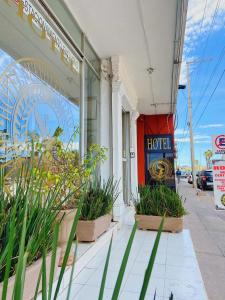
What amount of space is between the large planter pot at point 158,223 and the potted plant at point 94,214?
2.48ft

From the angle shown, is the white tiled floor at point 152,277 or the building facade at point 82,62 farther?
the building facade at point 82,62

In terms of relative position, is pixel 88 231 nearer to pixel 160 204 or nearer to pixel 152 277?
pixel 152 277

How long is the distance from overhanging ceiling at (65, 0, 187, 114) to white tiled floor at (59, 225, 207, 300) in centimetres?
281

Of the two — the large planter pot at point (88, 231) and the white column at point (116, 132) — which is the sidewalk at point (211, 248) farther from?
the white column at point (116, 132)

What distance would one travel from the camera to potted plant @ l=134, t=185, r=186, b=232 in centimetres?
353

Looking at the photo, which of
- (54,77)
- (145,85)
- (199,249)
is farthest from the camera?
(145,85)

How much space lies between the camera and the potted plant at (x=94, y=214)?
2.57 metres

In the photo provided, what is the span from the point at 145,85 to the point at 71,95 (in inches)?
120

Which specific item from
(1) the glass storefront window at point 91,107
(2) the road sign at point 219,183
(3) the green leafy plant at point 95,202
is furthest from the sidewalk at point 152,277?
(1) the glass storefront window at point 91,107

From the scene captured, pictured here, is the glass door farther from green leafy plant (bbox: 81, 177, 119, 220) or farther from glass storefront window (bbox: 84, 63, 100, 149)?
green leafy plant (bbox: 81, 177, 119, 220)

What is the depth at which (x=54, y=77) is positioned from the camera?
2.71m

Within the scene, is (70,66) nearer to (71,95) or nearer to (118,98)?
(71,95)

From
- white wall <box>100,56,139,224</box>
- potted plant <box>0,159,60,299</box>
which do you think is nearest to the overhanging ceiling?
white wall <box>100,56,139,224</box>

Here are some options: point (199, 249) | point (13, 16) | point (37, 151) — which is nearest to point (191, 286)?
point (199, 249)
